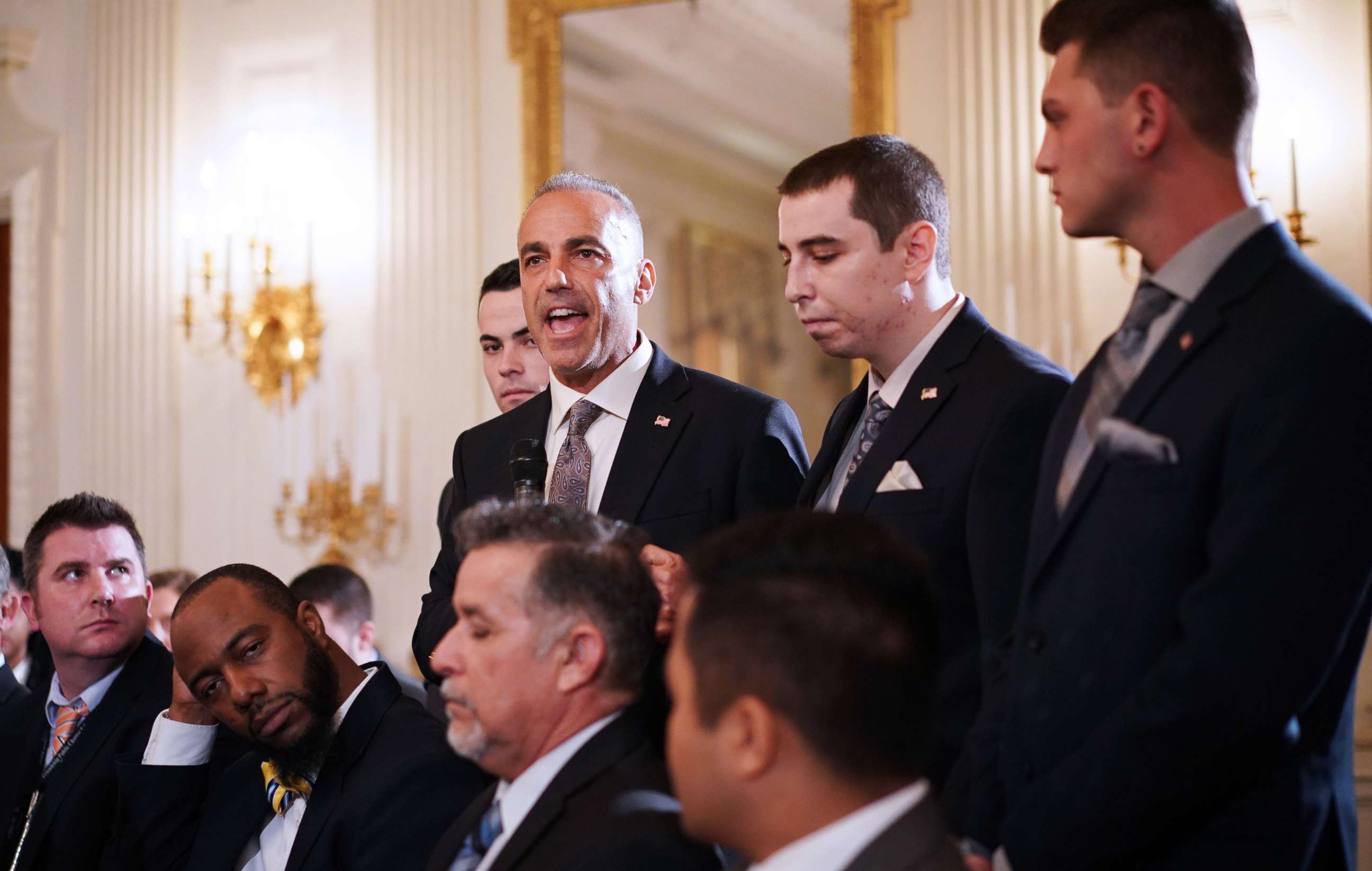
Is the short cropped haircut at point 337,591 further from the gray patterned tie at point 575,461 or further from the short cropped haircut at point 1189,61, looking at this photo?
the short cropped haircut at point 1189,61

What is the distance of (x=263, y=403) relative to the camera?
6.64 m

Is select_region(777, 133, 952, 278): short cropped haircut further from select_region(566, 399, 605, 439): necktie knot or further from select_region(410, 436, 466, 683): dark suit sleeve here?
select_region(410, 436, 466, 683): dark suit sleeve

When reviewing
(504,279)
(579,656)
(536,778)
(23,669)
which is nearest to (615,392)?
(579,656)

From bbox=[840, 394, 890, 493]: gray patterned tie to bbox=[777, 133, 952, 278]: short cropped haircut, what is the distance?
0.25m

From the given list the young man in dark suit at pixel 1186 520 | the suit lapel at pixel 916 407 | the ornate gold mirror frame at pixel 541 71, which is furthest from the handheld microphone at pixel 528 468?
the ornate gold mirror frame at pixel 541 71

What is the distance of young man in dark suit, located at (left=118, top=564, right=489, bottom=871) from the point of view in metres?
2.61

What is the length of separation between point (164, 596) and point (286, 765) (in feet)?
8.89

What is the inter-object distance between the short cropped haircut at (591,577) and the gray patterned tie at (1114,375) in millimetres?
596

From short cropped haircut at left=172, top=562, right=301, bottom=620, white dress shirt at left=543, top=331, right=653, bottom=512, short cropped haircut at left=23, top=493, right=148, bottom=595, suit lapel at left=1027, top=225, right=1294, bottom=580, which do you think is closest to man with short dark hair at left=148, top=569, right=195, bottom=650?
short cropped haircut at left=23, top=493, right=148, bottom=595

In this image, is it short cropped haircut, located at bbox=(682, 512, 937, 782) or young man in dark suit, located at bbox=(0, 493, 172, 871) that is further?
young man in dark suit, located at bbox=(0, 493, 172, 871)

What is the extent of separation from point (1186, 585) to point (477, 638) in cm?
94

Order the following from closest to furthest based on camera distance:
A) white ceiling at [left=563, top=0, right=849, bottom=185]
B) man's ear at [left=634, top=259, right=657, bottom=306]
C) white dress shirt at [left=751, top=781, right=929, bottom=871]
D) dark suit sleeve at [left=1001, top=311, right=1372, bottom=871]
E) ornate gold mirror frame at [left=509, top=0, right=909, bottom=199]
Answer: white dress shirt at [left=751, top=781, right=929, bottom=871]
dark suit sleeve at [left=1001, top=311, right=1372, bottom=871]
man's ear at [left=634, top=259, right=657, bottom=306]
white ceiling at [left=563, top=0, right=849, bottom=185]
ornate gold mirror frame at [left=509, top=0, right=909, bottom=199]

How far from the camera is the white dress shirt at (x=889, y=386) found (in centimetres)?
246

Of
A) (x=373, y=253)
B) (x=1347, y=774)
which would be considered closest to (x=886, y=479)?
(x=1347, y=774)
